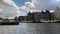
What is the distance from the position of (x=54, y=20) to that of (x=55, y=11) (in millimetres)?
6387

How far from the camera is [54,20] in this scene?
149500mm

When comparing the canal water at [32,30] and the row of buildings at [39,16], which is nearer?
the canal water at [32,30]

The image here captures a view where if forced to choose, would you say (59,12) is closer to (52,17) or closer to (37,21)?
(52,17)

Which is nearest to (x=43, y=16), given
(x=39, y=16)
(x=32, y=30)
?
(x=39, y=16)

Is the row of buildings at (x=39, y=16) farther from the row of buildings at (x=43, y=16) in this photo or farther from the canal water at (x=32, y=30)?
the canal water at (x=32, y=30)

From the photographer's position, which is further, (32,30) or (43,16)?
(43,16)

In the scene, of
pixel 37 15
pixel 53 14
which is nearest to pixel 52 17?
pixel 53 14

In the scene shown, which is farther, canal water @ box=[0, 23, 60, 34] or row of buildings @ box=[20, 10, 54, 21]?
row of buildings @ box=[20, 10, 54, 21]

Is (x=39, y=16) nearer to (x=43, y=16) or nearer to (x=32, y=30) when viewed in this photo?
(x=43, y=16)

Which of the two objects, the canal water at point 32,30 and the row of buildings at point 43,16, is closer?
the canal water at point 32,30

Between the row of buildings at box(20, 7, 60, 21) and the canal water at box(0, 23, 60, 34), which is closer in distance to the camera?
the canal water at box(0, 23, 60, 34)

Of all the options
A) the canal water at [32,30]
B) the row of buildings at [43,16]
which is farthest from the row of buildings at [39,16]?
the canal water at [32,30]

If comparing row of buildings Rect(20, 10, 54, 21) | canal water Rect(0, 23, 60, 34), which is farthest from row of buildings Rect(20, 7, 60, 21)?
canal water Rect(0, 23, 60, 34)

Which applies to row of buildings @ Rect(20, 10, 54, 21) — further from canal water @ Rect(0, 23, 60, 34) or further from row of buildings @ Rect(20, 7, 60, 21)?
canal water @ Rect(0, 23, 60, 34)
